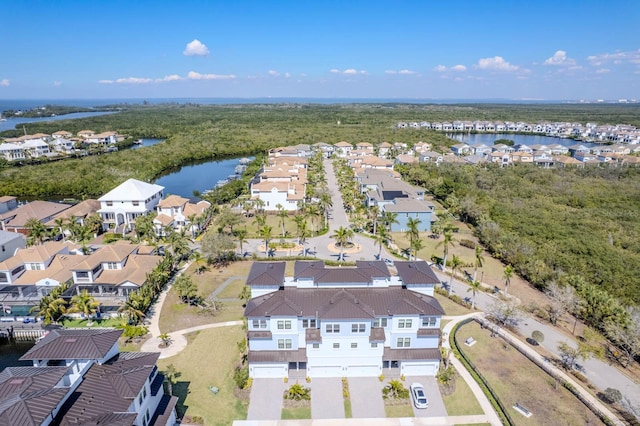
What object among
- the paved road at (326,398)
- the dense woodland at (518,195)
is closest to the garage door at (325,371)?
the paved road at (326,398)

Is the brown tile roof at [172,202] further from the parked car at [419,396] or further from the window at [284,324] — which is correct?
the parked car at [419,396]

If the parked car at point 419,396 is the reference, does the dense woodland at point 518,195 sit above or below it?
above

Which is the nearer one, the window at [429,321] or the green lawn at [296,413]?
the green lawn at [296,413]

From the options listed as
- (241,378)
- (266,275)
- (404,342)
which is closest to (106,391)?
(241,378)

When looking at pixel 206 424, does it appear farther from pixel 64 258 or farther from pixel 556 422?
pixel 64 258

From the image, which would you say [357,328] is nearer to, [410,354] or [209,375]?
[410,354]

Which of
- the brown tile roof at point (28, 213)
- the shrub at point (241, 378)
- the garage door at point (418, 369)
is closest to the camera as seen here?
the shrub at point (241, 378)

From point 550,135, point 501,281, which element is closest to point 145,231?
point 501,281
